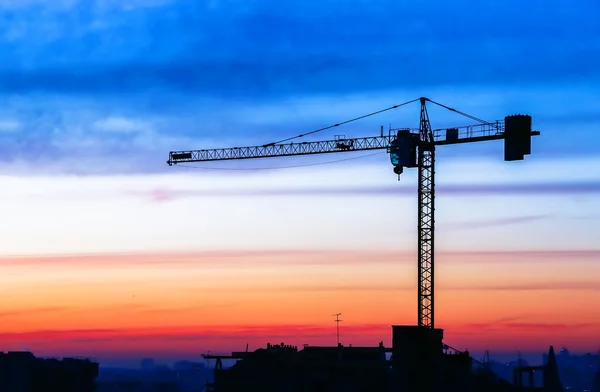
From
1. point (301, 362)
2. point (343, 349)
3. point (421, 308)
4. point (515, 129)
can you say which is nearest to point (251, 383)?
point (301, 362)

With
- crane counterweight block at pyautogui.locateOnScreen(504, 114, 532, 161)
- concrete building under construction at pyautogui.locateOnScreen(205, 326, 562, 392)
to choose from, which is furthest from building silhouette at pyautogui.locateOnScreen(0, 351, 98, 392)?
crane counterweight block at pyautogui.locateOnScreen(504, 114, 532, 161)

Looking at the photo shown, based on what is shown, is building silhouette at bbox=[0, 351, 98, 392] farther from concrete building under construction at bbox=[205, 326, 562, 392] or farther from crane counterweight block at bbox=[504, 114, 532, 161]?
crane counterweight block at bbox=[504, 114, 532, 161]

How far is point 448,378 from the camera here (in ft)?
486

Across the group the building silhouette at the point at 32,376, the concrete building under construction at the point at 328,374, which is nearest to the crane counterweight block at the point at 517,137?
the concrete building under construction at the point at 328,374

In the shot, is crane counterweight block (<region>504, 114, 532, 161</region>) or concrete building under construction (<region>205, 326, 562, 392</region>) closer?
concrete building under construction (<region>205, 326, 562, 392</region>)

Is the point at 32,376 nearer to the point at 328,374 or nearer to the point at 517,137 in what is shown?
the point at 328,374

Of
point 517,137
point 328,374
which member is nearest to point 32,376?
point 328,374

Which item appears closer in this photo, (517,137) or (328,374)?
(328,374)

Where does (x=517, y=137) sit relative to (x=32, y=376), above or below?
above

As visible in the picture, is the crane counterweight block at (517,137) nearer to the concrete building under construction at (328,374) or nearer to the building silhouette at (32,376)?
the concrete building under construction at (328,374)

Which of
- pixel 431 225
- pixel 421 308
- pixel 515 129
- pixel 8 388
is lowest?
pixel 8 388

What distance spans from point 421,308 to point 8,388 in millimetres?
65781

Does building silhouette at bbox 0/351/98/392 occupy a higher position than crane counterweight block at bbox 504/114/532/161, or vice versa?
crane counterweight block at bbox 504/114/532/161

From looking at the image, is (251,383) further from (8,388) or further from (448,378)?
(8,388)
